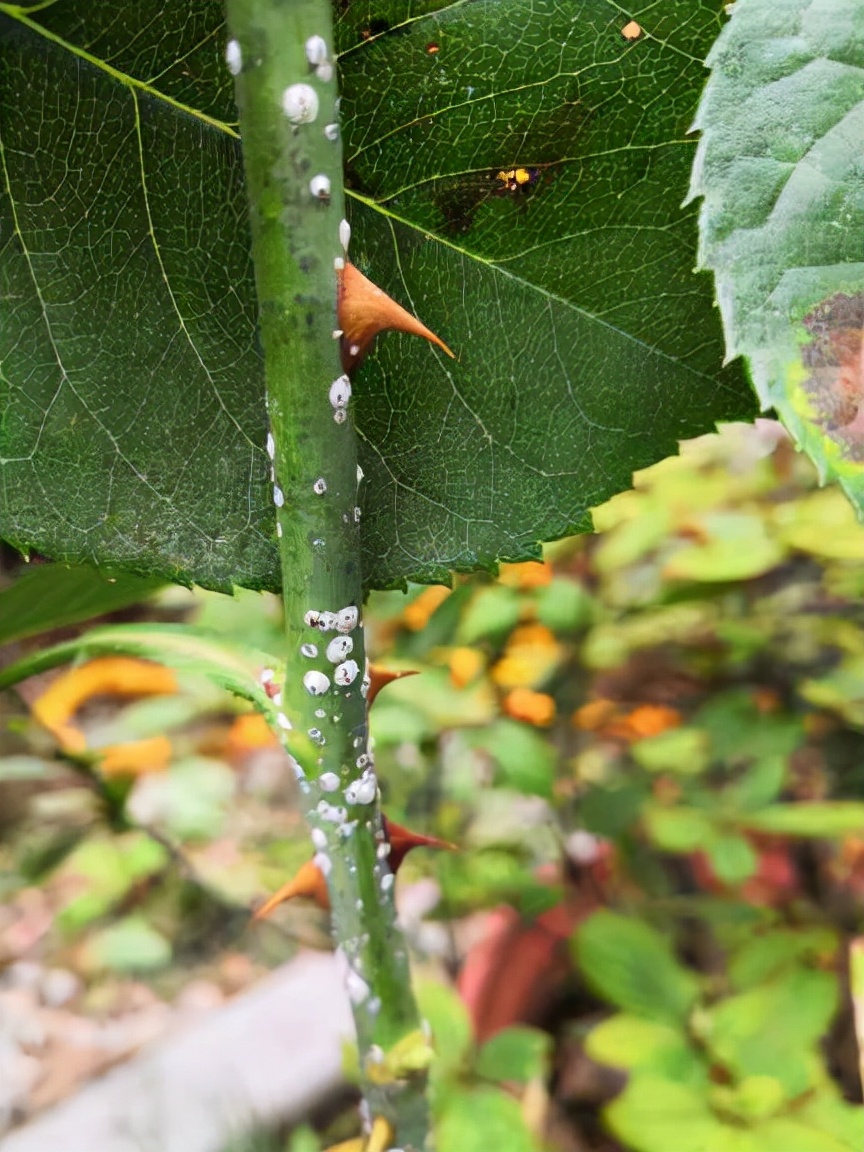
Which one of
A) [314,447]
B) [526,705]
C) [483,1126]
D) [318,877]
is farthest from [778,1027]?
[314,447]

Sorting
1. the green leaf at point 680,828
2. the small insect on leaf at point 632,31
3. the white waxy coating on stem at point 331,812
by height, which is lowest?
the green leaf at point 680,828

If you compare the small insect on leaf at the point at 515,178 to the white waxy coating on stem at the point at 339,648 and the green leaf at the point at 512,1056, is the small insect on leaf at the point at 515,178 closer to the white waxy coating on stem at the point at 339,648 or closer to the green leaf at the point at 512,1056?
the white waxy coating on stem at the point at 339,648

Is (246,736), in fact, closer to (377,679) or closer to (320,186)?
(377,679)

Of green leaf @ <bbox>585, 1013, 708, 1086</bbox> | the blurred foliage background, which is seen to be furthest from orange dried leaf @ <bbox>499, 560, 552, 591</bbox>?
green leaf @ <bbox>585, 1013, 708, 1086</bbox>

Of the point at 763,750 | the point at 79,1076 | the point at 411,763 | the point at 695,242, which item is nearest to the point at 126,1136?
the point at 79,1076

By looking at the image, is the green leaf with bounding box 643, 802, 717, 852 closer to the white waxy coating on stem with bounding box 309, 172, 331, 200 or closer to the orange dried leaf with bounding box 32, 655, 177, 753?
the orange dried leaf with bounding box 32, 655, 177, 753

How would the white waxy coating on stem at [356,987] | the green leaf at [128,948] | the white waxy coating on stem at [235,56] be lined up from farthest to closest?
the green leaf at [128,948]
the white waxy coating on stem at [356,987]
the white waxy coating on stem at [235,56]

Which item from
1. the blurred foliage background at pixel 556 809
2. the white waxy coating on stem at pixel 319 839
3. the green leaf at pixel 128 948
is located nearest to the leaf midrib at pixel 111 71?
the white waxy coating on stem at pixel 319 839
